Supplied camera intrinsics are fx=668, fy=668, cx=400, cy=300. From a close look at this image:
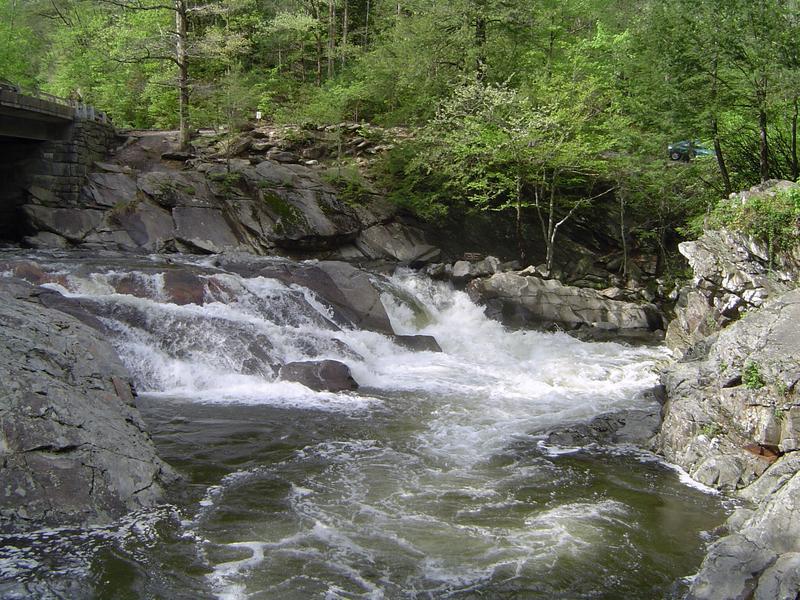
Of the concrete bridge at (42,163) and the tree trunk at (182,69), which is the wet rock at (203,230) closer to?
the concrete bridge at (42,163)

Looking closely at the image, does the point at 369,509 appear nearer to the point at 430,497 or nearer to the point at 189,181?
the point at 430,497

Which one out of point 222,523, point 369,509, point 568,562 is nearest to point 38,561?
point 222,523

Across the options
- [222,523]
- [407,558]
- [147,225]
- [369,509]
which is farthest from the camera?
[147,225]

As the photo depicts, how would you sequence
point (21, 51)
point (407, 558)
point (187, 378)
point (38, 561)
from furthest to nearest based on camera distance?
point (21, 51)
point (187, 378)
point (407, 558)
point (38, 561)

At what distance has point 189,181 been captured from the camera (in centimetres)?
2261

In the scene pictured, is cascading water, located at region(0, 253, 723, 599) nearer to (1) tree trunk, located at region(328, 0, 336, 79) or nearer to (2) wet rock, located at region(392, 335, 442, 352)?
(2) wet rock, located at region(392, 335, 442, 352)

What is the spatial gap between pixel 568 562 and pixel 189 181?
63.2ft

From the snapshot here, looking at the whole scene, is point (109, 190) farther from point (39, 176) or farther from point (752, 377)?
point (752, 377)

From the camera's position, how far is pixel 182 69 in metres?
24.6

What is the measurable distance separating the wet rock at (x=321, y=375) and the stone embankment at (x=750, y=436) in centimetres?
587

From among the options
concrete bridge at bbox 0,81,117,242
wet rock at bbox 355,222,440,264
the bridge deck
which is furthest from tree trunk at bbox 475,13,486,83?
the bridge deck

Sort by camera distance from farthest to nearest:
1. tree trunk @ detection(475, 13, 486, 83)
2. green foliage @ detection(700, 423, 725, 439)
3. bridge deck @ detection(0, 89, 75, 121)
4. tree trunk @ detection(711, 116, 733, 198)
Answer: tree trunk @ detection(475, 13, 486, 83), bridge deck @ detection(0, 89, 75, 121), tree trunk @ detection(711, 116, 733, 198), green foliage @ detection(700, 423, 725, 439)

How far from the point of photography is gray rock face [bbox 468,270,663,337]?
19828 mm

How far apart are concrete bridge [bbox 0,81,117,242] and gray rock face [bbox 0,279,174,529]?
13.2 m
